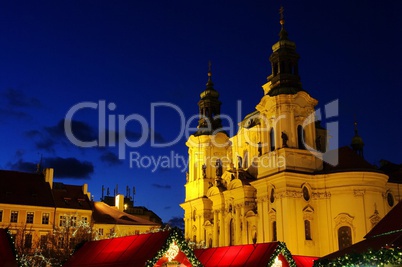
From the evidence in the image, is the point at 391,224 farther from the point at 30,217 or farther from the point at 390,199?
the point at 30,217

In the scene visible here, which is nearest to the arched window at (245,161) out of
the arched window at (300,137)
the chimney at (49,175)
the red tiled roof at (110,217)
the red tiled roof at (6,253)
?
the arched window at (300,137)

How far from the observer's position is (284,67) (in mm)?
44250

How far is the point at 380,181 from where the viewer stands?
40.0 m

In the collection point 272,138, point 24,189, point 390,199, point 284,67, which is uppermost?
point 284,67

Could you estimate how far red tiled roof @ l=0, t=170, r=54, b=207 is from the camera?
4622 centimetres

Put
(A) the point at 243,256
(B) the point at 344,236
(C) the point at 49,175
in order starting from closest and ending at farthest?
(A) the point at 243,256, (B) the point at 344,236, (C) the point at 49,175

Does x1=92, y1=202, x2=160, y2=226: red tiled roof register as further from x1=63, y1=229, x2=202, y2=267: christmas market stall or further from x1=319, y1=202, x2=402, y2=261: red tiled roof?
x1=319, y1=202, x2=402, y2=261: red tiled roof

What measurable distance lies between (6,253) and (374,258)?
1227cm

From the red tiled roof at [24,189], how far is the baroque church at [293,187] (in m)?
16.1

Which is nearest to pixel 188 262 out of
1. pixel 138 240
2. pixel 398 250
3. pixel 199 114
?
pixel 138 240

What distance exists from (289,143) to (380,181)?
7693mm

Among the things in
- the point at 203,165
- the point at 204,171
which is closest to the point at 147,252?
the point at 204,171

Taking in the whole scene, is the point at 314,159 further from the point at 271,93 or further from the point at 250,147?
the point at 250,147

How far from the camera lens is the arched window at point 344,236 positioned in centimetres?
3838
